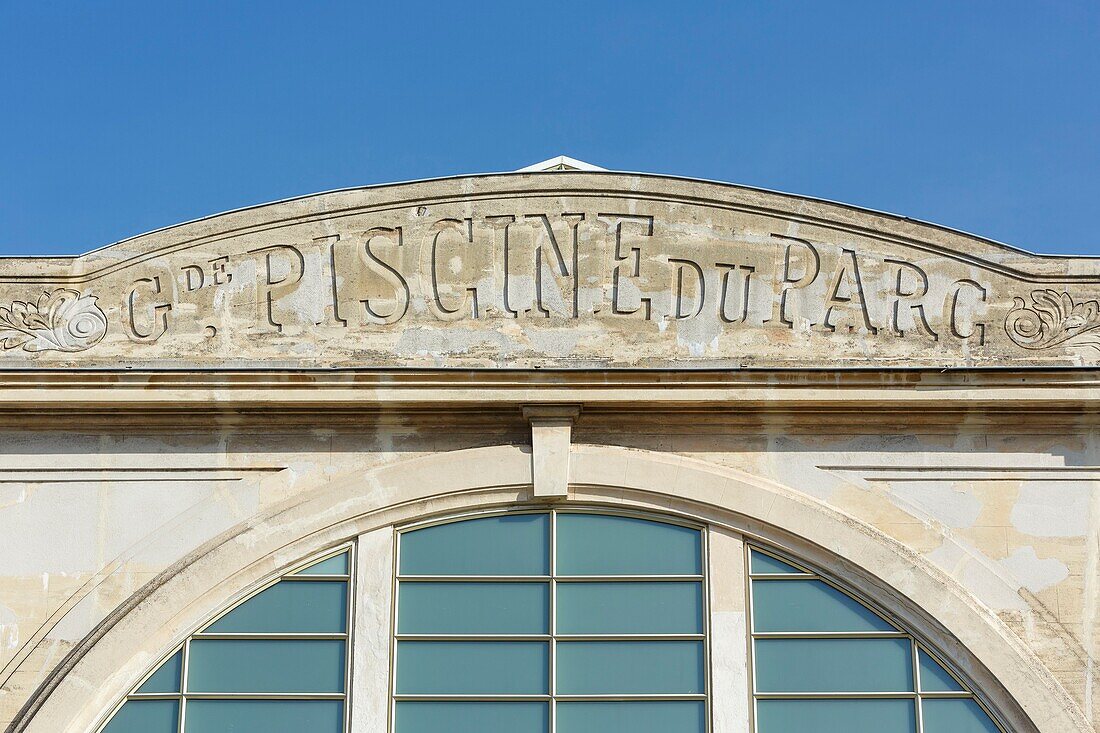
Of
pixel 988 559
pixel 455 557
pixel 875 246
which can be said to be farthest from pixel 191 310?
pixel 988 559

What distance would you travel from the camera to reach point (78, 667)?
1478cm

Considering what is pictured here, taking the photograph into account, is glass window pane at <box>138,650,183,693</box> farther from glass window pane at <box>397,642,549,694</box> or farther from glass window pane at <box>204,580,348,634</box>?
glass window pane at <box>397,642,549,694</box>

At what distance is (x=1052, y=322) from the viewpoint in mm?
15539

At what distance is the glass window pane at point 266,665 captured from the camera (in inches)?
585

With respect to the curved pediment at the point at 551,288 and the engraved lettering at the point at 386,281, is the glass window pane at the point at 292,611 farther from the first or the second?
the engraved lettering at the point at 386,281

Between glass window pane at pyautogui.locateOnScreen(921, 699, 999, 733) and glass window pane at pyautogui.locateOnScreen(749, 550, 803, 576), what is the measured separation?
4.85ft

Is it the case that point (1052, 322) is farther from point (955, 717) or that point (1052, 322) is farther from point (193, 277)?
point (193, 277)

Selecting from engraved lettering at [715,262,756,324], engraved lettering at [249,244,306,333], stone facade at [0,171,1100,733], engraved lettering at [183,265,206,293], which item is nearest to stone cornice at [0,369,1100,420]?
stone facade at [0,171,1100,733]

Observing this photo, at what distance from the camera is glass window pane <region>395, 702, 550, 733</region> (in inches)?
580

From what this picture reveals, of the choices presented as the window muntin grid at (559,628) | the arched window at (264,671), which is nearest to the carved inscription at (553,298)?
the window muntin grid at (559,628)

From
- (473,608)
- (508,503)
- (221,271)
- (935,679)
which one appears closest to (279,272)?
(221,271)

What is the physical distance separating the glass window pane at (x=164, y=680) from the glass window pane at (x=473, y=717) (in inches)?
72.3

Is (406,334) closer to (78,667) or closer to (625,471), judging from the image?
(625,471)

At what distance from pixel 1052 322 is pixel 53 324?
331 inches
